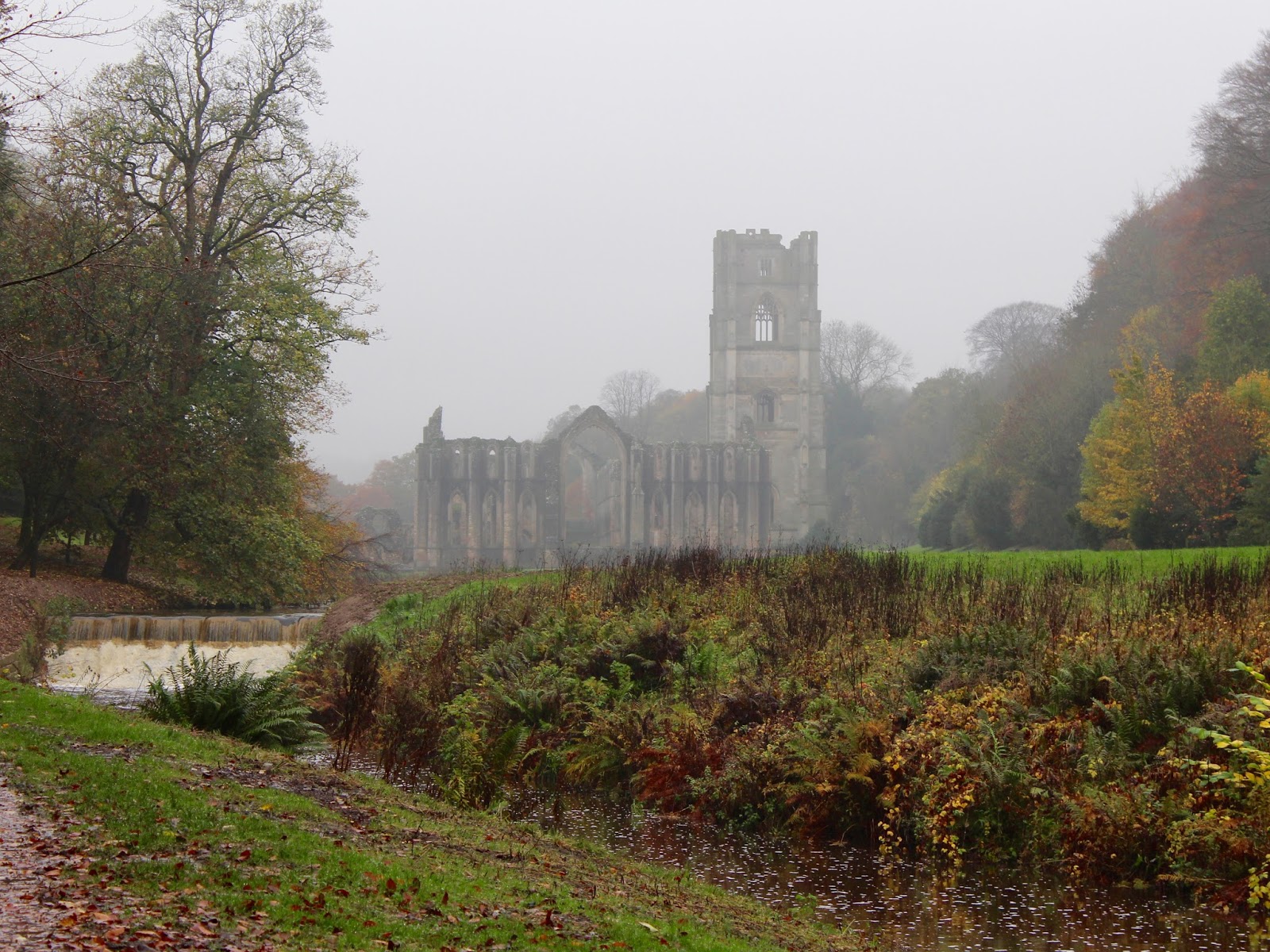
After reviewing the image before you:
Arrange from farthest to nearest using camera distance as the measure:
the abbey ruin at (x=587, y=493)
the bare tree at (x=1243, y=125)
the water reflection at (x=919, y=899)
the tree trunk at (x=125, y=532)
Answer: the abbey ruin at (x=587, y=493), the bare tree at (x=1243, y=125), the tree trunk at (x=125, y=532), the water reflection at (x=919, y=899)

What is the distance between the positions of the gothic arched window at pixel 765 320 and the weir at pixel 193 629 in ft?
209

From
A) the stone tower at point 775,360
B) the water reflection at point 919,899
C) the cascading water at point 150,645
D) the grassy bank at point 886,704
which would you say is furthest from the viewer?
the stone tower at point 775,360

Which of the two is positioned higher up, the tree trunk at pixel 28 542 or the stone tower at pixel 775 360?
the stone tower at pixel 775 360

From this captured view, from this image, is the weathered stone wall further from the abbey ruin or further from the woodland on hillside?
the woodland on hillside

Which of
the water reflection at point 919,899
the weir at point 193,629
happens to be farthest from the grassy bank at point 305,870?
the weir at point 193,629

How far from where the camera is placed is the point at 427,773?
39.4ft

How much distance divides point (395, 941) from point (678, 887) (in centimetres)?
276

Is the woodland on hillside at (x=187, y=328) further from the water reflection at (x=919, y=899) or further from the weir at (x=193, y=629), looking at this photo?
the water reflection at (x=919, y=899)

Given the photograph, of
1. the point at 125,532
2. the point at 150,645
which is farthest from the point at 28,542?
the point at 150,645

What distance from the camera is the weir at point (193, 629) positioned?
62.2ft

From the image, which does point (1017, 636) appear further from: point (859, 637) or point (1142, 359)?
point (1142, 359)

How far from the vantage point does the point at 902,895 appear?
27.4 feet

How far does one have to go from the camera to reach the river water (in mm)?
7254

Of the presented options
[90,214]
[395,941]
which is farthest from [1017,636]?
[90,214]
